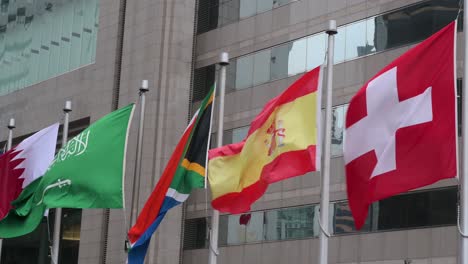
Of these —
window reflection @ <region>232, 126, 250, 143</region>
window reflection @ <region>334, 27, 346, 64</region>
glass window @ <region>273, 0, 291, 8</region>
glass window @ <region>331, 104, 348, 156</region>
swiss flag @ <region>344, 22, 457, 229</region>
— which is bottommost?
swiss flag @ <region>344, 22, 457, 229</region>

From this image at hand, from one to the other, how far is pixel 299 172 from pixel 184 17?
2578 cm

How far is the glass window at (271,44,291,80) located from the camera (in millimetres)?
43625

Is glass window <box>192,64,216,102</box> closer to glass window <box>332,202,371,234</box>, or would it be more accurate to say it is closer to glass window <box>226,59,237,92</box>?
glass window <box>226,59,237,92</box>

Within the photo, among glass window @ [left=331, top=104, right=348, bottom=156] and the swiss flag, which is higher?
glass window @ [left=331, top=104, right=348, bottom=156]

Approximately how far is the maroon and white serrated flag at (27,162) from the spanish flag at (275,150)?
33.4 ft

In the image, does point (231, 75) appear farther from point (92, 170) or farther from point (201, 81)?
point (92, 170)

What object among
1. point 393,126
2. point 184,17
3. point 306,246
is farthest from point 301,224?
point 393,126

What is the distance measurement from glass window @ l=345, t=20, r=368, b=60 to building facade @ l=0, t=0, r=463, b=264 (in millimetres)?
46

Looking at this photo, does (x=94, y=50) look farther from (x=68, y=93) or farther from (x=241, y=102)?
(x=241, y=102)

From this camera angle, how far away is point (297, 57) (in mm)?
42969

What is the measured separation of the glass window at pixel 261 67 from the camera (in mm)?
44656

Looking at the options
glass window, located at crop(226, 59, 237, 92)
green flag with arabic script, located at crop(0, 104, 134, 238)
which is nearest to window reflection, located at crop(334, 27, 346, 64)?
glass window, located at crop(226, 59, 237, 92)

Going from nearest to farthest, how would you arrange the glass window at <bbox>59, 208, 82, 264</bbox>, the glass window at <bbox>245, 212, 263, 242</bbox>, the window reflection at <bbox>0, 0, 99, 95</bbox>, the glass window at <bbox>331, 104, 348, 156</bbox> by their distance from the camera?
the glass window at <bbox>331, 104, 348, 156</bbox>, the glass window at <bbox>245, 212, 263, 242</bbox>, the glass window at <bbox>59, 208, 82, 264</bbox>, the window reflection at <bbox>0, 0, 99, 95</bbox>

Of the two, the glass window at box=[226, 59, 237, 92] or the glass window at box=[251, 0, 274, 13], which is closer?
the glass window at box=[251, 0, 274, 13]
